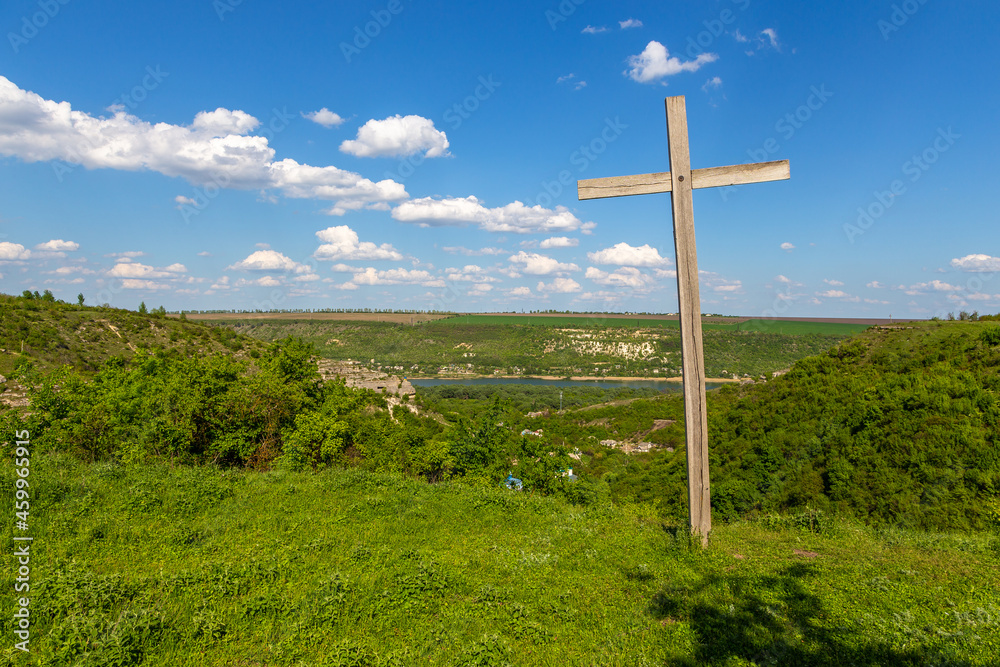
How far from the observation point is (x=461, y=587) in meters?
4.50

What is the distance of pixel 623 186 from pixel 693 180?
768 millimetres

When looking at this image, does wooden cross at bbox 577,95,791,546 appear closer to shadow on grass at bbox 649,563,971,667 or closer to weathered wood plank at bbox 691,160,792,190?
weathered wood plank at bbox 691,160,792,190

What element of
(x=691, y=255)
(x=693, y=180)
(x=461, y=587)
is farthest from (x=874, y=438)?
(x=461, y=587)

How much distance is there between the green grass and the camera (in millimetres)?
3383

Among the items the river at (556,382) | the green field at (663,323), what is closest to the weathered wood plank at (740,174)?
the river at (556,382)

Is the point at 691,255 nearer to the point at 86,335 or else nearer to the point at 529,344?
the point at 86,335

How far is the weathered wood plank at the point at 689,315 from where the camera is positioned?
516 centimetres

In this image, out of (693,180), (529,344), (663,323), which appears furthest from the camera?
(663,323)

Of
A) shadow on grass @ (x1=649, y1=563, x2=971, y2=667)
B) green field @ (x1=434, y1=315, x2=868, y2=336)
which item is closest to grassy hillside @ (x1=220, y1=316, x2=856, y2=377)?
green field @ (x1=434, y1=315, x2=868, y2=336)

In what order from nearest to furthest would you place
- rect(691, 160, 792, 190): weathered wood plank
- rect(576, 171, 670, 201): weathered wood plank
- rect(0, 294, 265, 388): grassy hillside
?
rect(691, 160, 792, 190): weathered wood plank, rect(576, 171, 670, 201): weathered wood plank, rect(0, 294, 265, 388): grassy hillside

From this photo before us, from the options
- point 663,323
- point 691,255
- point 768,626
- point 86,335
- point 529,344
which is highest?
point 691,255

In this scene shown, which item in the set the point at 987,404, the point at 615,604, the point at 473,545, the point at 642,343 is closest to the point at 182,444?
the point at 473,545

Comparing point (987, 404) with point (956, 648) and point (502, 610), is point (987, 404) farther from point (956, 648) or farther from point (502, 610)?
point (502, 610)

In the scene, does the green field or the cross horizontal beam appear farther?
the green field
